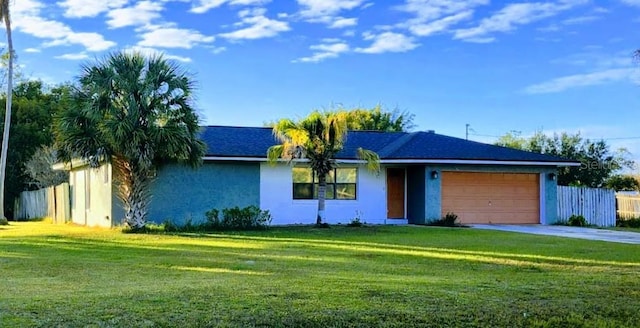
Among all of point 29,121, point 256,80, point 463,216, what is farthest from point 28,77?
point 463,216

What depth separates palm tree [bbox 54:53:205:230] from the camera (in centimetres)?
1856

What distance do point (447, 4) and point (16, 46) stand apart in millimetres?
21488

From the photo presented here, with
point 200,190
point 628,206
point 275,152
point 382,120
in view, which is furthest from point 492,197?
point 382,120

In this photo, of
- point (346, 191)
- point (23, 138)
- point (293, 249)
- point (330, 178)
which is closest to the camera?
point (293, 249)

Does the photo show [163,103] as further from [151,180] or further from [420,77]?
[420,77]

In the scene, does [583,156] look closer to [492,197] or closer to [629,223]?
[629,223]

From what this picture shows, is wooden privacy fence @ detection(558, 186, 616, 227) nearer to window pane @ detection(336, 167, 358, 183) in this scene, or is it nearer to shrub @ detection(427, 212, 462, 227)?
shrub @ detection(427, 212, 462, 227)

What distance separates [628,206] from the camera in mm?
26094

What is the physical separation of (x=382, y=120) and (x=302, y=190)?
1020 inches

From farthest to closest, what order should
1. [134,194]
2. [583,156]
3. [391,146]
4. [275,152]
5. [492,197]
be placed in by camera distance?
1. [583,156]
2. [391,146]
3. [492,197]
4. [275,152]
5. [134,194]

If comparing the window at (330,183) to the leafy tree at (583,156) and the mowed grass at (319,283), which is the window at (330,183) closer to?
the mowed grass at (319,283)

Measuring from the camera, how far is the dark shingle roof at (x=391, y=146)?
22.4 m

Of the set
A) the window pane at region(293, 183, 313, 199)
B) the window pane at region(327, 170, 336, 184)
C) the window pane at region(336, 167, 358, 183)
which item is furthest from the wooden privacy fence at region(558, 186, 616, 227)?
the window pane at region(293, 183, 313, 199)

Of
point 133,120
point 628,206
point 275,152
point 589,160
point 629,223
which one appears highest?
point 133,120
